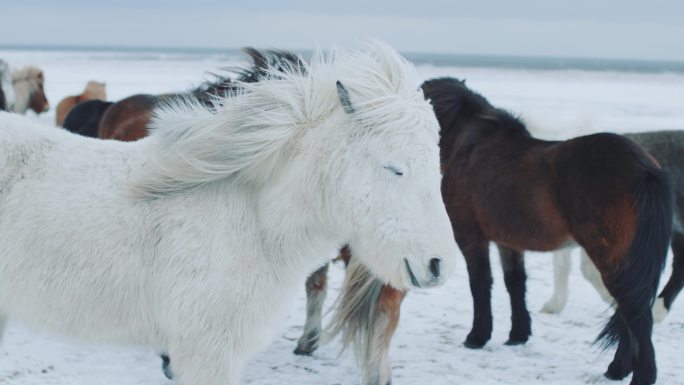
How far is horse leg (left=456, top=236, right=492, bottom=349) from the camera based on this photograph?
15.4 ft

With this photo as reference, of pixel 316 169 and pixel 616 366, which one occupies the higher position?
pixel 316 169

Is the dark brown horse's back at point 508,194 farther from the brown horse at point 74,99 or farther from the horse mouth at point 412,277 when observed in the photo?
the brown horse at point 74,99

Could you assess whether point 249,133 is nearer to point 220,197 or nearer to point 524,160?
point 220,197

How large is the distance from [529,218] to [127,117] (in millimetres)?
4417

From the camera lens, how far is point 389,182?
76.9 inches

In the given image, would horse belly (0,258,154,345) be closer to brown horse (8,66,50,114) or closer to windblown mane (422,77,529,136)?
windblown mane (422,77,529,136)

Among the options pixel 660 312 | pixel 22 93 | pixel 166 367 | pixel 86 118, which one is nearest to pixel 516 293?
pixel 660 312

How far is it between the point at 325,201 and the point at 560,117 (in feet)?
15.1

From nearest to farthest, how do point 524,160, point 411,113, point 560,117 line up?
point 411,113 → point 524,160 → point 560,117

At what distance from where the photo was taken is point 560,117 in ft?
20.2

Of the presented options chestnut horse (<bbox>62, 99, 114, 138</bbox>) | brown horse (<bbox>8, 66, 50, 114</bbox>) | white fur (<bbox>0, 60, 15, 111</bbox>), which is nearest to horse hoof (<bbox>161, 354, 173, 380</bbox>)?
chestnut horse (<bbox>62, 99, 114, 138</bbox>)

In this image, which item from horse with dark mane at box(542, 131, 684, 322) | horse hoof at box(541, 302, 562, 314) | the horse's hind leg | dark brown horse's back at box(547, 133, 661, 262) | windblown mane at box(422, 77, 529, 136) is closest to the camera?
dark brown horse's back at box(547, 133, 661, 262)

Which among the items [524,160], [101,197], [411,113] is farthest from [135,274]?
[524,160]

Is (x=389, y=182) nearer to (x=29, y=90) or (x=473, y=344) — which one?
(x=473, y=344)
